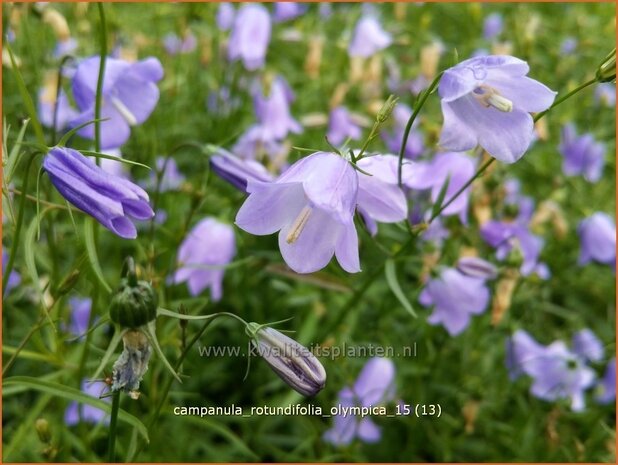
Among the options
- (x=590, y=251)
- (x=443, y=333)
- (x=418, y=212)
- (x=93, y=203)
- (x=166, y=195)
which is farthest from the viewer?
(x=590, y=251)

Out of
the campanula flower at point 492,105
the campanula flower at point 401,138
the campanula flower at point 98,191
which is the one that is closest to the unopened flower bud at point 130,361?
the campanula flower at point 98,191

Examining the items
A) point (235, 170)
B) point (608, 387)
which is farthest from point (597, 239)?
point (235, 170)

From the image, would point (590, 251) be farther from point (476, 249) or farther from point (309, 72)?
point (309, 72)

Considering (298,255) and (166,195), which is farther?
(166,195)

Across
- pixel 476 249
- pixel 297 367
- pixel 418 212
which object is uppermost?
pixel 297 367

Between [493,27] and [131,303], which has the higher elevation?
[131,303]

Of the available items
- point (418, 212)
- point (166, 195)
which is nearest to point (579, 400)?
point (418, 212)

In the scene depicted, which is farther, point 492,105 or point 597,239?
point 597,239

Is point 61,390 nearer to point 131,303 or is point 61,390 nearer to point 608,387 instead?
point 131,303
